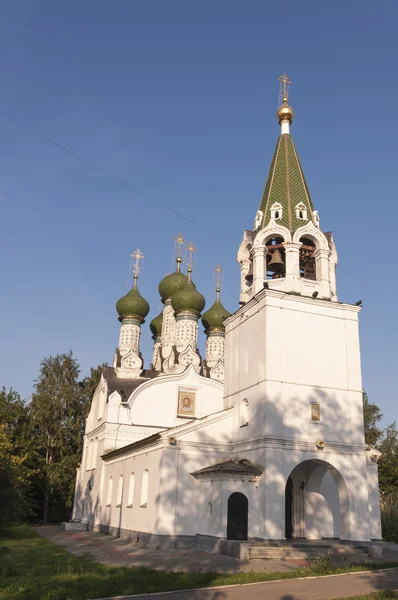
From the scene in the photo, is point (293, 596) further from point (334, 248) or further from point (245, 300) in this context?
point (334, 248)

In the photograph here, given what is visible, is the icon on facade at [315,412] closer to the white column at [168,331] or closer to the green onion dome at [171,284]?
the white column at [168,331]

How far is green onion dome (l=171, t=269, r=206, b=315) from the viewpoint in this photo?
3112cm

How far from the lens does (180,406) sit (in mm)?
27359

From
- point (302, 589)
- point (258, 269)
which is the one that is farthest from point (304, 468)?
point (302, 589)

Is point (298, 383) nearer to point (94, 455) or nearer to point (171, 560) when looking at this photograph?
point (171, 560)

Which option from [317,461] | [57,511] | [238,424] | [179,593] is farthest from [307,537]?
[57,511]

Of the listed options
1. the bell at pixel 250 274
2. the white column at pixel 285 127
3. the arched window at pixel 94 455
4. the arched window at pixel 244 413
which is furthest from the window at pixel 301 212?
the arched window at pixel 94 455

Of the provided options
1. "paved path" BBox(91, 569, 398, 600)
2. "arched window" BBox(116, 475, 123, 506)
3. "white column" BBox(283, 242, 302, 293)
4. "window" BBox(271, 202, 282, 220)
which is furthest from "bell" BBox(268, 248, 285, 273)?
"paved path" BBox(91, 569, 398, 600)

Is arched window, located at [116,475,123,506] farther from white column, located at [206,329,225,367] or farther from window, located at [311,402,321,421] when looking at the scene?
white column, located at [206,329,225,367]

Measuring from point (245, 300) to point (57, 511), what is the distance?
2588cm

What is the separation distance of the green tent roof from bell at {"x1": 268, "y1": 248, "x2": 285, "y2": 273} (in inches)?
44.5

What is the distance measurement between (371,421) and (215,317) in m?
15.1

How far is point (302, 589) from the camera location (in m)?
10.3

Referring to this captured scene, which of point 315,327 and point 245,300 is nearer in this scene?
point 315,327
